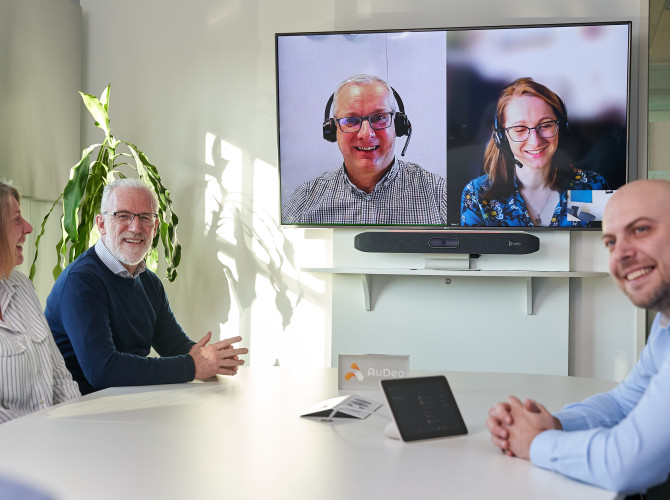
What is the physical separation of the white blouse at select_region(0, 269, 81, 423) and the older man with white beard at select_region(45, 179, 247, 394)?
0.10 m

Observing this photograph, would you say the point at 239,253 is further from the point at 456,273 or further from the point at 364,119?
the point at 456,273

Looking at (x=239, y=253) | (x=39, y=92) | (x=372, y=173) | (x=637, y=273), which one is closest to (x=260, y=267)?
(x=239, y=253)

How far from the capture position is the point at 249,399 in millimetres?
2174

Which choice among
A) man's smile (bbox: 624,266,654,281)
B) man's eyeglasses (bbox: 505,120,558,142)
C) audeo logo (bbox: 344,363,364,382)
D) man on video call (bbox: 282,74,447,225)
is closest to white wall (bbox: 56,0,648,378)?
man on video call (bbox: 282,74,447,225)

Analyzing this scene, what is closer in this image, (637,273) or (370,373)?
(637,273)

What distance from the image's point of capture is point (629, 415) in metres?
1.42

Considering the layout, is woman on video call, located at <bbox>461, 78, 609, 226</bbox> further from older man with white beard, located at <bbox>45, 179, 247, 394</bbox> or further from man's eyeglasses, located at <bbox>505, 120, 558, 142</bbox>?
older man with white beard, located at <bbox>45, 179, 247, 394</bbox>

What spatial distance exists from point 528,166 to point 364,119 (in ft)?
2.97

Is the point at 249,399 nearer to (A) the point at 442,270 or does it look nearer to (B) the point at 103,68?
(A) the point at 442,270

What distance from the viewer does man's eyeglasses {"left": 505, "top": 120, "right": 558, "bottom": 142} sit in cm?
398

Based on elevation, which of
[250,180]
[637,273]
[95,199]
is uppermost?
[250,180]

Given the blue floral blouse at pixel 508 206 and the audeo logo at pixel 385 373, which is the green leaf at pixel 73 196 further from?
the audeo logo at pixel 385 373

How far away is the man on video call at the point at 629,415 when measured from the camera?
4.47 feet

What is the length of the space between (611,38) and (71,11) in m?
3.04
